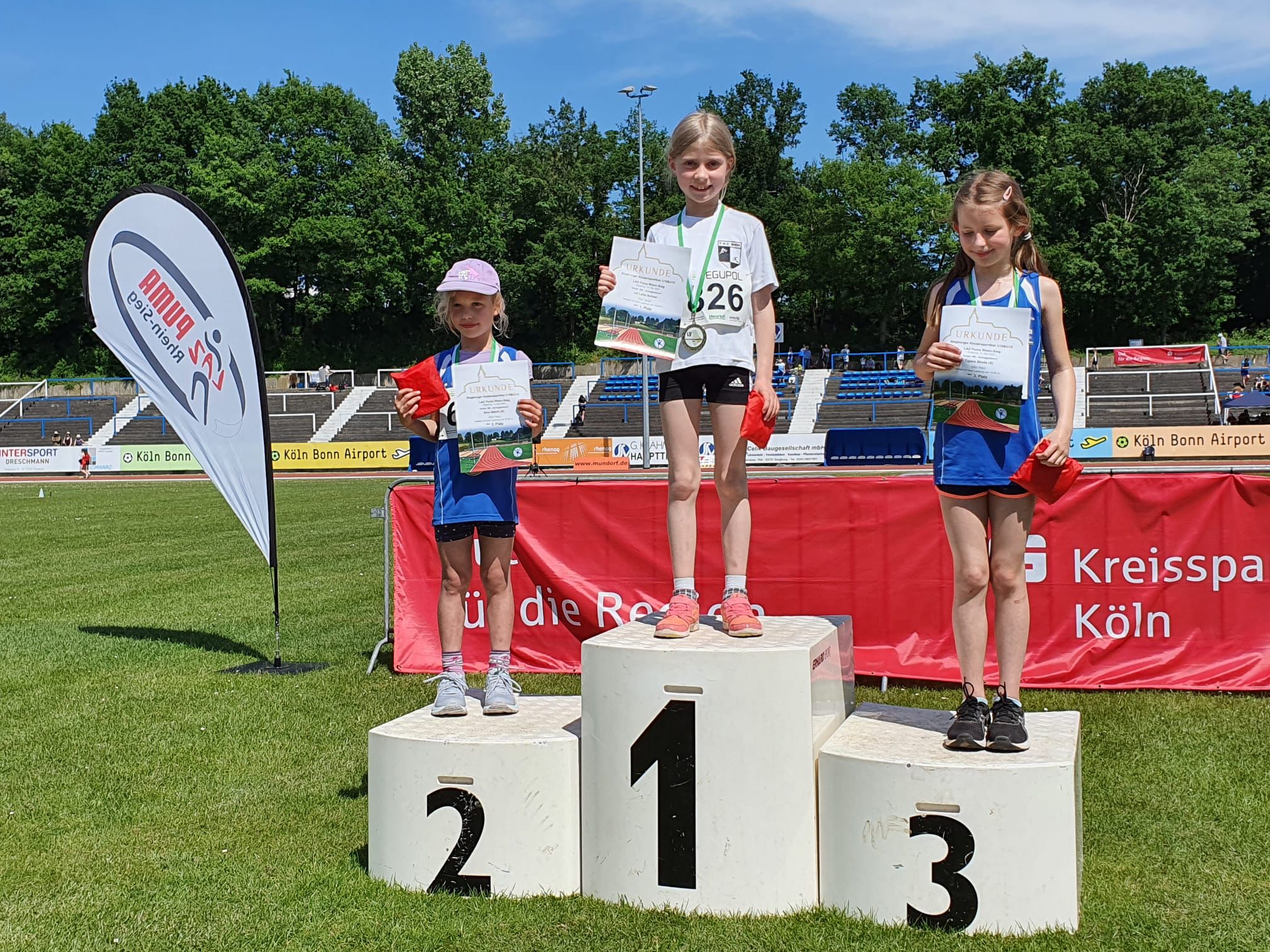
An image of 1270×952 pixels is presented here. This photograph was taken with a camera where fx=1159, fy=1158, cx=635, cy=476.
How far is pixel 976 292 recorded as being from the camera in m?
4.20

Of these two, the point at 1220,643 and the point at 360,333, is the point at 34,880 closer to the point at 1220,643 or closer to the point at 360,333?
the point at 1220,643

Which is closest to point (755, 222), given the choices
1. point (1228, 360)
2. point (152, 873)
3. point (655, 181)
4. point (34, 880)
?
point (152, 873)

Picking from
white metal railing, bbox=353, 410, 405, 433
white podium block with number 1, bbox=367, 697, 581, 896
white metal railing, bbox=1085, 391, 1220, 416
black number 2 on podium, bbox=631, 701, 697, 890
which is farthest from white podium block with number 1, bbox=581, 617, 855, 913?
white metal railing, bbox=353, 410, 405, 433

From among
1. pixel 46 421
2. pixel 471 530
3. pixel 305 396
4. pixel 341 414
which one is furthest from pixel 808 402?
pixel 471 530

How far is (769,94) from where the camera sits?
70.4 m

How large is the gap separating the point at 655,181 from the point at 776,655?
63.6 meters

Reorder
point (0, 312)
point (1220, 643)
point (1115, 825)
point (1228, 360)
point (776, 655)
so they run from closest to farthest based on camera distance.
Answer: point (776, 655) → point (1115, 825) → point (1220, 643) → point (1228, 360) → point (0, 312)

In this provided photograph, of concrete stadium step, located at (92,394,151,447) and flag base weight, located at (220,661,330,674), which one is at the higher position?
concrete stadium step, located at (92,394,151,447)

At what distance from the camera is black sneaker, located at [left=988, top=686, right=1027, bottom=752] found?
3727 millimetres

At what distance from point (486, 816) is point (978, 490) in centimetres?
204

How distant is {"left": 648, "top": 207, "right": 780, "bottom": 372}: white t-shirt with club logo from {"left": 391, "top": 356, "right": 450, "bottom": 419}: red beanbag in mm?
918

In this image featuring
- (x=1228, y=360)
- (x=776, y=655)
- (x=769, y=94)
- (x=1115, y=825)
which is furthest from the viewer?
(x=769, y=94)

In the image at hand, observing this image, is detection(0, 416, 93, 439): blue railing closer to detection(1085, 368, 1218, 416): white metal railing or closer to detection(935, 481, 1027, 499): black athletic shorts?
Result: detection(1085, 368, 1218, 416): white metal railing

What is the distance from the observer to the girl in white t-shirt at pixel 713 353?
4.44 m
